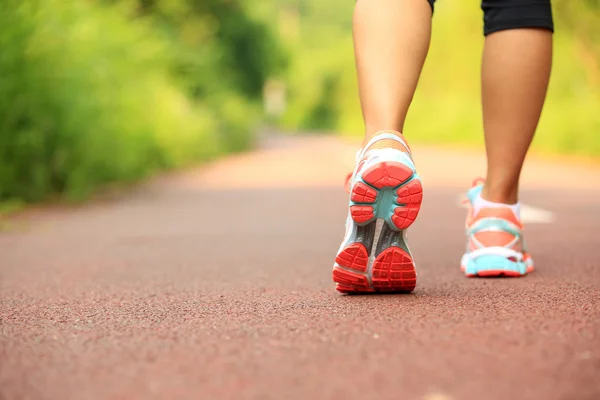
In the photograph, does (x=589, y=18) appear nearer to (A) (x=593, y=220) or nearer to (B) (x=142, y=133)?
(B) (x=142, y=133)

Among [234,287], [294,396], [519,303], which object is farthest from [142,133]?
[294,396]

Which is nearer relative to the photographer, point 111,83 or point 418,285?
point 418,285

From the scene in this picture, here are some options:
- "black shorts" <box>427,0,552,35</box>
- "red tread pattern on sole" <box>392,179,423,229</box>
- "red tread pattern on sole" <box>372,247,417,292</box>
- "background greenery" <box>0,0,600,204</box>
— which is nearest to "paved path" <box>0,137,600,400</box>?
"red tread pattern on sole" <box>372,247,417,292</box>

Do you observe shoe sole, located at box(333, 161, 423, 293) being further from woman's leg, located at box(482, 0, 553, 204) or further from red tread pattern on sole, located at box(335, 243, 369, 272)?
woman's leg, located at box(482, 0, 553, 204)

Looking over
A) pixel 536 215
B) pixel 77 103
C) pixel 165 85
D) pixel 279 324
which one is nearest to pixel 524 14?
pixel 279 324

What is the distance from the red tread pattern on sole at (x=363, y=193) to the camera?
6.30 ft

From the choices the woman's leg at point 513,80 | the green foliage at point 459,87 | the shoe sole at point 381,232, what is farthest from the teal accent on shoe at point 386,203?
the green foliage at point 459,87

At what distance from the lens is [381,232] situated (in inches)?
79.4

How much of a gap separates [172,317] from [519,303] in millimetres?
788

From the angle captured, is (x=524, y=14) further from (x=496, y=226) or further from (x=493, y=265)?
(x=493, y=265)

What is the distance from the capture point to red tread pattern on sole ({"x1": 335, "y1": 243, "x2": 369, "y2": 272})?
2.02 metres

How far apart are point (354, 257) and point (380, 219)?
113mm

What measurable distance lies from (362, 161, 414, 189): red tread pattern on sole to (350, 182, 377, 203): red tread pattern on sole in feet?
0.06

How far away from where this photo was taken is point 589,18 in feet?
50.6
